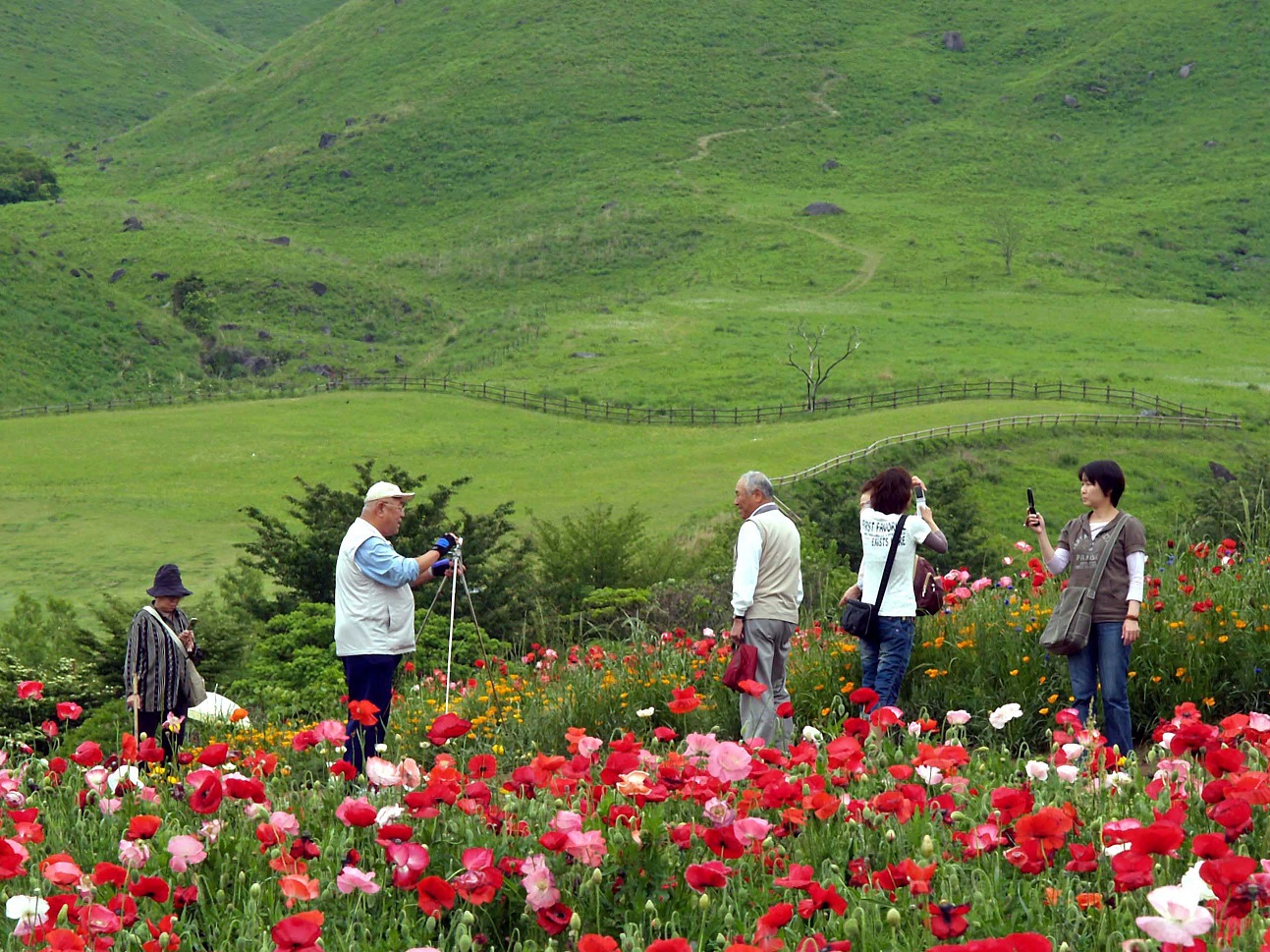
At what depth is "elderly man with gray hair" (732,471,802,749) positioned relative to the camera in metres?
7.88

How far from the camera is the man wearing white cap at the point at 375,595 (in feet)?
24.8

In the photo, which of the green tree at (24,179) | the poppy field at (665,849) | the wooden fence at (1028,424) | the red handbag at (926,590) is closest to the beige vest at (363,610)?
the poppy field at (665,849)

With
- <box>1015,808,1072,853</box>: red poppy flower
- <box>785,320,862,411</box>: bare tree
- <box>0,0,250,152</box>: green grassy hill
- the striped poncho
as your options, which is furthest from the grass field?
<box>0,0,250,152</box>: green grassy hill

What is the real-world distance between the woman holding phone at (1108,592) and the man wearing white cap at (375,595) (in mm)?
3424

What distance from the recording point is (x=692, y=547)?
3183 centimetres

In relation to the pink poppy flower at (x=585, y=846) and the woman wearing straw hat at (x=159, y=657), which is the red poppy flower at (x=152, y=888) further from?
the woman wearing straw hat at (x=159, y=657)

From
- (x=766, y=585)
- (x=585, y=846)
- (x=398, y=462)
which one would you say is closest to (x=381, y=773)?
(x=585, y=846)

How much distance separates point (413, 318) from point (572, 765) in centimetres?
8640

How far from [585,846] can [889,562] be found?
475cm

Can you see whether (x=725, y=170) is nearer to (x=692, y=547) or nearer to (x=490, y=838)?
(x=692, y=547)

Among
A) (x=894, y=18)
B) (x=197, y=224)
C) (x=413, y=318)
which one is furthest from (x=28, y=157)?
(x=894, y=18)

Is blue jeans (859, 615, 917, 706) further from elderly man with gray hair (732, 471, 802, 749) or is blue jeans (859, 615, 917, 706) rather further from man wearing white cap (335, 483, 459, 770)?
man wearing white cap (335, 483, 459, 770)

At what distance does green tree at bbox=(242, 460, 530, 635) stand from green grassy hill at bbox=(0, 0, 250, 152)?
131195mm

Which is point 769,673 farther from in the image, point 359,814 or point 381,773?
point 359,814
